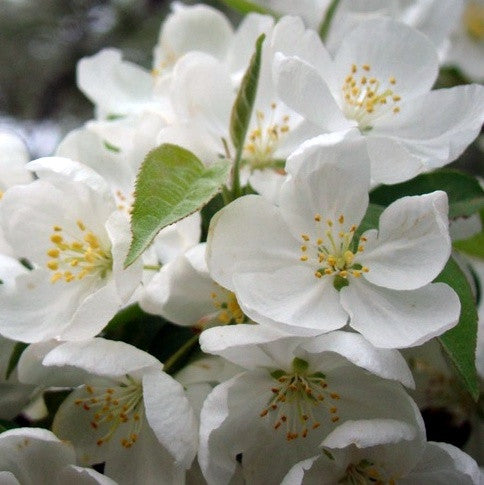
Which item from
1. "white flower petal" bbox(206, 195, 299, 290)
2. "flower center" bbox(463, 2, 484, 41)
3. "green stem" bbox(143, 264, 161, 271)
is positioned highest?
"white flower petal" bbox(206, 195, 299, 290)

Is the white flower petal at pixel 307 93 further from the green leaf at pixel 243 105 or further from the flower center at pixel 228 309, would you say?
the flower center at pixel 228 309

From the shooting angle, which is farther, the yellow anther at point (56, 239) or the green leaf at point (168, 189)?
the yellow anther at point (56, 239)

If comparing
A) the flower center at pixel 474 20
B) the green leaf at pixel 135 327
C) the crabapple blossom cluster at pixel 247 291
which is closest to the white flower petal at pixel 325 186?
the crabapple blossom cluster at pixel 247 291

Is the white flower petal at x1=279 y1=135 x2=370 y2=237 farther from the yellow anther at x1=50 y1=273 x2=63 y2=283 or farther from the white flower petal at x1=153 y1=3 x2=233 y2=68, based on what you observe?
the white flower petal at x1=153 y1=3 x2=233 y2=68

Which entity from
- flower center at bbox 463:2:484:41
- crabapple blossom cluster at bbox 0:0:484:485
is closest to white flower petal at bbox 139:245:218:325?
crabapple blossom cluster at bbox 0:0:484:485

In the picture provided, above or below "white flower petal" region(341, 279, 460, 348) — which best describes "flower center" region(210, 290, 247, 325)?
below

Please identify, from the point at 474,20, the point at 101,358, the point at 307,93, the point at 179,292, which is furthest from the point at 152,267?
the point at 474,20

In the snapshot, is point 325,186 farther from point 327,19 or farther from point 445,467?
point 327,19
